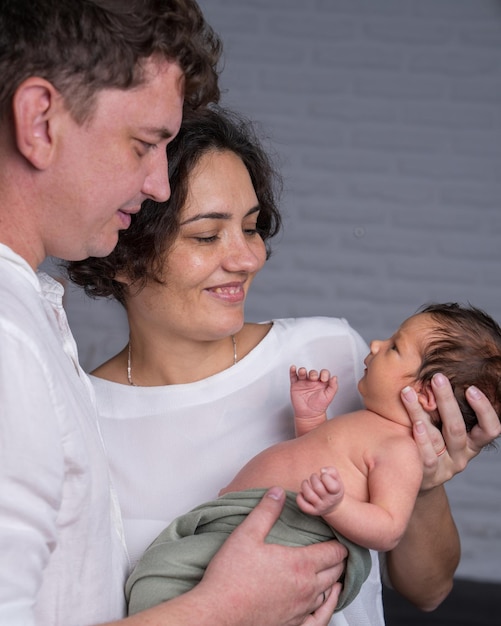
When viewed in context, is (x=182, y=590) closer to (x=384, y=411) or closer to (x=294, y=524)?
(x=294, y=524)

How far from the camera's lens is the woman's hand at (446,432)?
170 centimetres

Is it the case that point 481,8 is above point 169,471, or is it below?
above

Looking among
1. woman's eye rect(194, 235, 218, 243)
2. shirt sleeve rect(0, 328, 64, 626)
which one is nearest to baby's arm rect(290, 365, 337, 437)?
woman's eye rect(194, 235, 218, 243)

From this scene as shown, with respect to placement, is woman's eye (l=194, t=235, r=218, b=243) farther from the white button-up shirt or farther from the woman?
the white button-up shirt

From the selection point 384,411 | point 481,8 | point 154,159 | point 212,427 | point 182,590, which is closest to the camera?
point 154,159

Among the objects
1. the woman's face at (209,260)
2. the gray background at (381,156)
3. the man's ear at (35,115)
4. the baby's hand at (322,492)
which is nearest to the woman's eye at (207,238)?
the woman's face at (209,260)

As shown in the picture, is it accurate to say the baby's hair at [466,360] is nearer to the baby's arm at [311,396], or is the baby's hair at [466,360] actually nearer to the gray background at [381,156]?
the baby's arm at [311,396]

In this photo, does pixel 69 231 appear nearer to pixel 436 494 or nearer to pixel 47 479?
pixel 47 479

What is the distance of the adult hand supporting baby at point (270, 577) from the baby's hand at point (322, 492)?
0.05 metres

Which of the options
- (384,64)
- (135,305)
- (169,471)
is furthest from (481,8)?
(169,471)

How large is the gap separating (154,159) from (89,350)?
3022 millimetres

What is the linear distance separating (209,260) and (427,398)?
0.54 m

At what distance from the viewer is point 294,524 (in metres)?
1.59

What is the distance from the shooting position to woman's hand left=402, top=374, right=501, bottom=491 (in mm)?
1701
